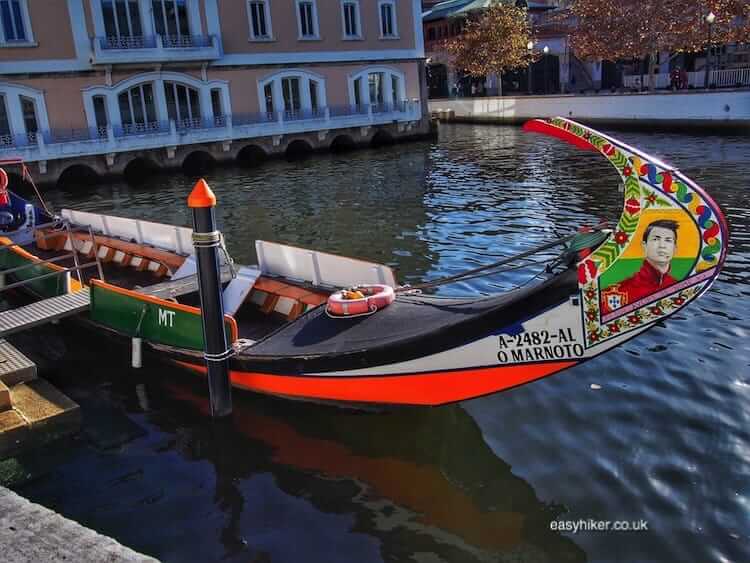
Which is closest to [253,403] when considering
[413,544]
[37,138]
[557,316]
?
[413,544]

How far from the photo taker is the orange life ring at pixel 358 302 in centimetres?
684

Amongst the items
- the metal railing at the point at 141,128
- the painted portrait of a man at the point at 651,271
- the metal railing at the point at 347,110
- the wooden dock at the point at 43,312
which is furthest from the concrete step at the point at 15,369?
the metal railing at the point at 347,110

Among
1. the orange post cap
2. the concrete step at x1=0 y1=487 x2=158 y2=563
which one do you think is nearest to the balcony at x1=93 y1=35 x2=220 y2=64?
the orange post cap

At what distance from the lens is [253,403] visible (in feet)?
24.1

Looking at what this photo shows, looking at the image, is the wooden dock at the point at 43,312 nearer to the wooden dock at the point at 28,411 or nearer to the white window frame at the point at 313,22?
the wooden dock at the point at 28,411

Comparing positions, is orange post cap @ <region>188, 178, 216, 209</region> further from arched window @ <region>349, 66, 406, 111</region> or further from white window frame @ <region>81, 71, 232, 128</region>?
arched window @ <region>349, 66, 406, 111</region>

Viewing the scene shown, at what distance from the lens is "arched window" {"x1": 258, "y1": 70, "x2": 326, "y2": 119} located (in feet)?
108

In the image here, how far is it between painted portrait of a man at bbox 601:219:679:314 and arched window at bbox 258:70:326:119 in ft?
97.1

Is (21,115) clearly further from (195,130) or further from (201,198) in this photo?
(201,198)

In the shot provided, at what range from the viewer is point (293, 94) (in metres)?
34.0

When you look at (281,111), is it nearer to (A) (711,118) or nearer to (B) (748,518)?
(A) (711,118)

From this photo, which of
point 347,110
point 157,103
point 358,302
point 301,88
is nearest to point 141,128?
point 157,103

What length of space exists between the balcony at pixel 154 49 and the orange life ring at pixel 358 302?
24572 millimetres

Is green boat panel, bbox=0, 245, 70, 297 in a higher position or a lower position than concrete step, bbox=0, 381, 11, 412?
higher
